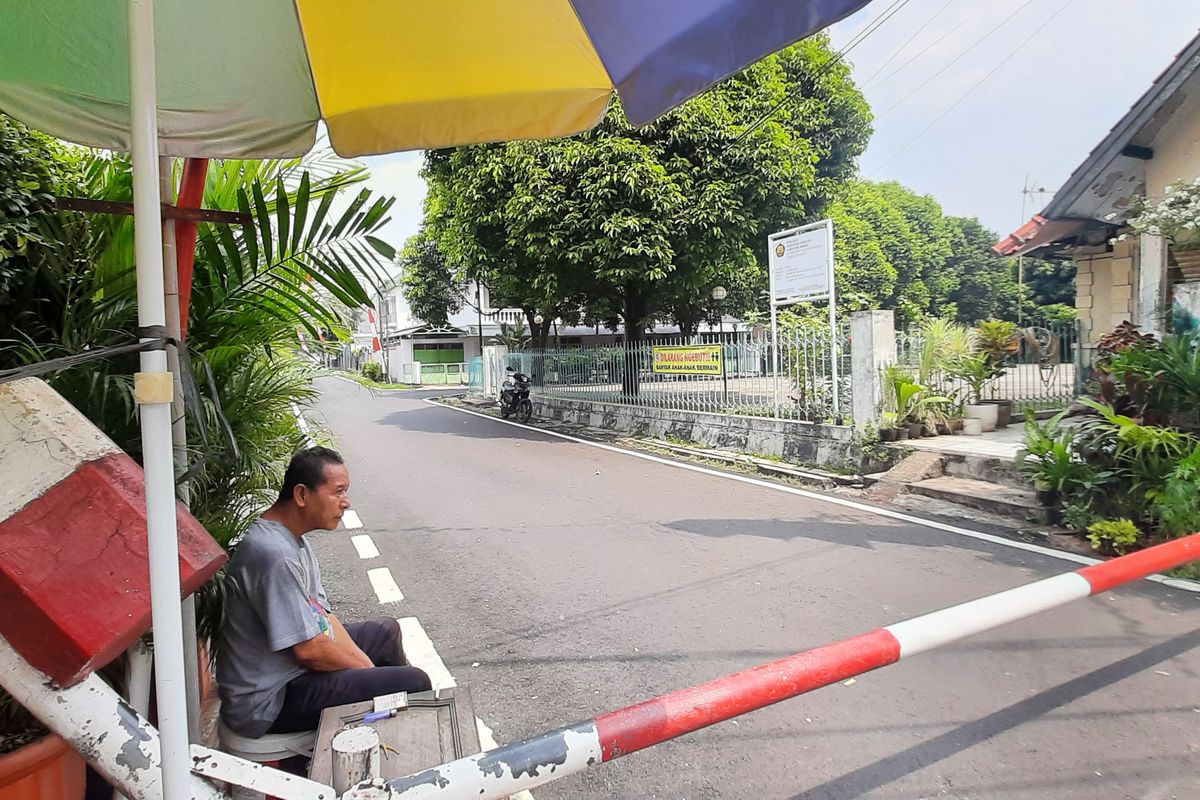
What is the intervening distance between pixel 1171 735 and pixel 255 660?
3.39 metres

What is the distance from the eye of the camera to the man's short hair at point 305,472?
2.29m

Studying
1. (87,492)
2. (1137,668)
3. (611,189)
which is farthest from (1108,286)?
(87,492)

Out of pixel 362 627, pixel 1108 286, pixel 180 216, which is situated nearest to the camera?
pixel 180 216

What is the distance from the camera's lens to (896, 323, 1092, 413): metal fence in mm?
10359

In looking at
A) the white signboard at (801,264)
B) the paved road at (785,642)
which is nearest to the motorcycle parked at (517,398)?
the white signboard at (801,264)

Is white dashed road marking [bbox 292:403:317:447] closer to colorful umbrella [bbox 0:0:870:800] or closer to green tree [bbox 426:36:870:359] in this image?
colorful umbrella [bbox 0:0:870:800]

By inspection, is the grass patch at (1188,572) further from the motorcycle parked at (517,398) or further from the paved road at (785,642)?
the motorcycle parked at (517,398)

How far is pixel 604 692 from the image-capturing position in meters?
3.26

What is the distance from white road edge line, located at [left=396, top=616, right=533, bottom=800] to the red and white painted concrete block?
1828mm

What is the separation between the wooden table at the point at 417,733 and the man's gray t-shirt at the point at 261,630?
0.96 feet

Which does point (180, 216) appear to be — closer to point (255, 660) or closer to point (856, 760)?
point (255, 660)

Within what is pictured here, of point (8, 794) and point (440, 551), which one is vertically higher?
point (8, 794)

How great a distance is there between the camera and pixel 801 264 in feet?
33.4

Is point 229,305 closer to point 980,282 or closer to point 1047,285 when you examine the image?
point 1047,285
